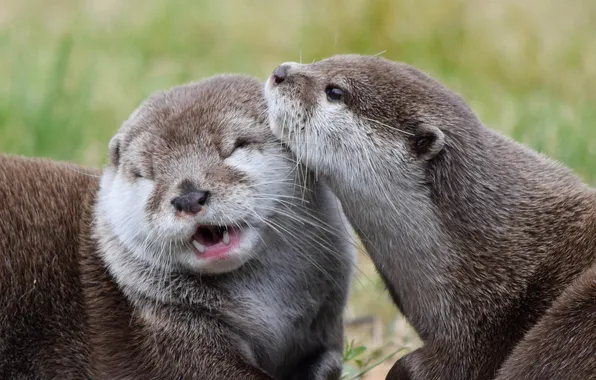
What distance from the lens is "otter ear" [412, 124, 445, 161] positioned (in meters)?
2.89

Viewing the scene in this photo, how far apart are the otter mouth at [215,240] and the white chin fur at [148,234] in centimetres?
2

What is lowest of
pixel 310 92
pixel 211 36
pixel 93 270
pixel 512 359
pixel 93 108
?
pixel 512 359

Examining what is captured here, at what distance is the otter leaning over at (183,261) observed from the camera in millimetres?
2947

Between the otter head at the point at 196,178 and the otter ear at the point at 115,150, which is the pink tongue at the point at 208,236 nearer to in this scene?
the otter head at the point at 196,178

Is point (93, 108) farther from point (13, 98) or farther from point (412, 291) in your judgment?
point (412, 291)

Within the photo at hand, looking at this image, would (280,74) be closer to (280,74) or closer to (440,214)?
(280,74)

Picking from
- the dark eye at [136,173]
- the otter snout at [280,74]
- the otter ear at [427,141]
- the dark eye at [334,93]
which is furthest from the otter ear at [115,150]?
the otter ear at [427,141]

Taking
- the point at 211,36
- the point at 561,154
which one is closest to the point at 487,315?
the point at 561,154

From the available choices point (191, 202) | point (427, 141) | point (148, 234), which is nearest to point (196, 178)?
point (191, 202)

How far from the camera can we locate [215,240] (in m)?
2.95

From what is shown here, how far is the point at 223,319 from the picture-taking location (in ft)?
10.1

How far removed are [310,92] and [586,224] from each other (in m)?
0.94

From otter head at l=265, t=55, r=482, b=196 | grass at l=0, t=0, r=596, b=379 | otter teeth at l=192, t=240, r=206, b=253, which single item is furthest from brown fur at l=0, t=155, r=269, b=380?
grass at l=0, t=0, r=596, b=379

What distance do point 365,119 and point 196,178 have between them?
55 centimetres
